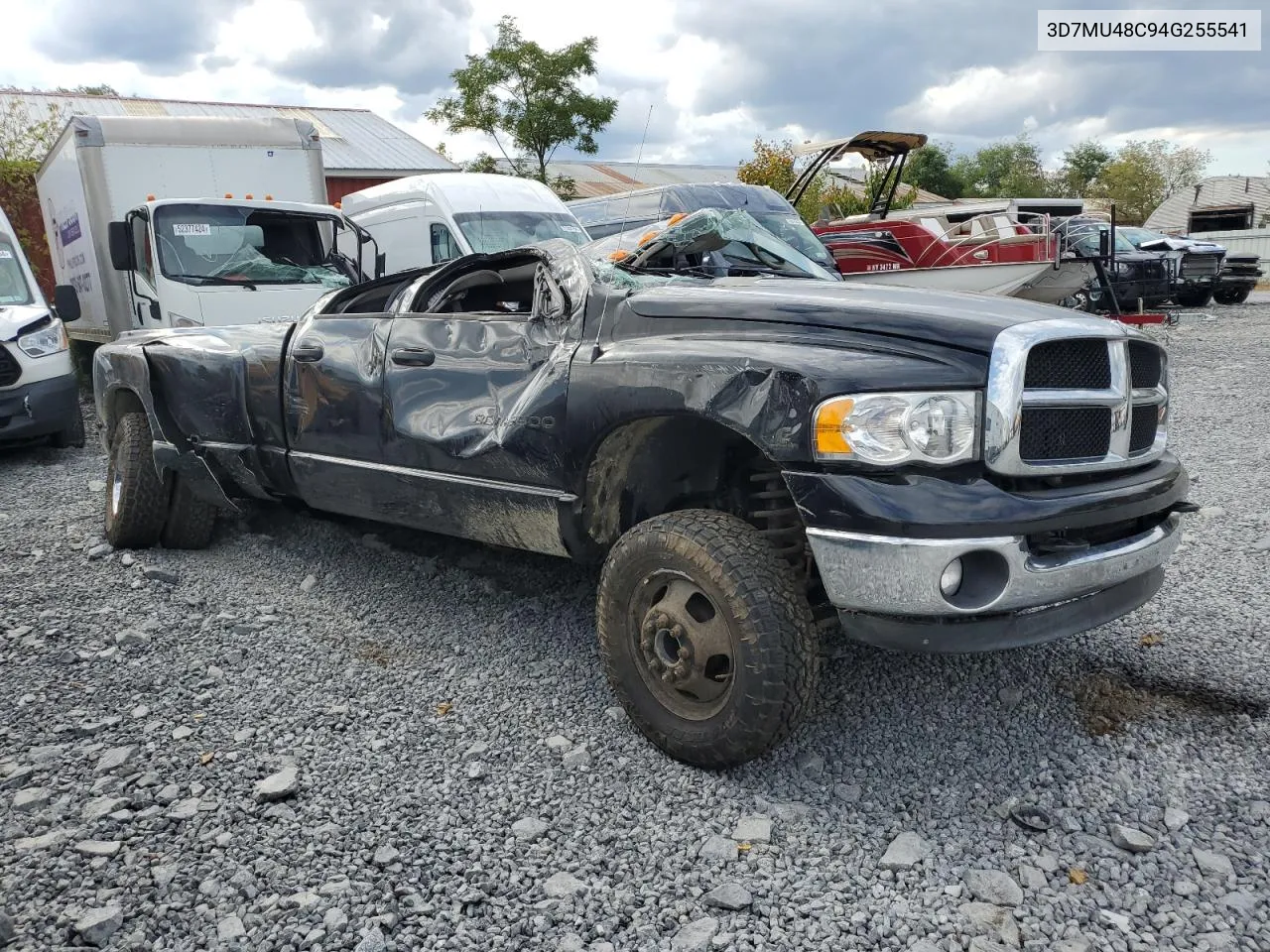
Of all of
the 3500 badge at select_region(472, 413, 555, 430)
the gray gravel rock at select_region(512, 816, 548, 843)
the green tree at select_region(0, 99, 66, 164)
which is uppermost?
the green tree at select_region(0, 99, 66, 164)

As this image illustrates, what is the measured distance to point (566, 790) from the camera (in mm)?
2775

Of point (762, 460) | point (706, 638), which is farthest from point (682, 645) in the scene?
point (762, 460)

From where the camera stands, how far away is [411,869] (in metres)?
2.42

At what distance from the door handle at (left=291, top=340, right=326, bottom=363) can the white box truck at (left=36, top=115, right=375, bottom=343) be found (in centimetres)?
439

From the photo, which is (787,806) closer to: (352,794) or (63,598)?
(352,794)

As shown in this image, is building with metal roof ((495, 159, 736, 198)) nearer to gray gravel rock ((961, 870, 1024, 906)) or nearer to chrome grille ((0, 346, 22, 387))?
chrome grille ((0, 346, 22, 387))

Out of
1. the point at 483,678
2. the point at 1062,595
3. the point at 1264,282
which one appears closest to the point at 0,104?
the point at 483,678

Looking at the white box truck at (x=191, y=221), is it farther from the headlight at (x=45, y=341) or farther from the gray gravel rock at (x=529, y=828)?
the gray gravel rock at (x=529, y=828)

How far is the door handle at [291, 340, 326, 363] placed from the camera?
404 centimetres

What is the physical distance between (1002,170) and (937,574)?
75.0 m

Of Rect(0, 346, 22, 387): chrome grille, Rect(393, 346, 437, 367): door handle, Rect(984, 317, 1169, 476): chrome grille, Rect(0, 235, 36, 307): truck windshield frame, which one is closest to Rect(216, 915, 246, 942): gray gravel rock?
Rect(393, 346, 437, 367): door handle

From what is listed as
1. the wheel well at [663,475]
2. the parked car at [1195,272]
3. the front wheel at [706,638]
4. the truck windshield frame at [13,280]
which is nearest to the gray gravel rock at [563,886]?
the front wheel at [706,638]

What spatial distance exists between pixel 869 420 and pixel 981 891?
3.81 ft

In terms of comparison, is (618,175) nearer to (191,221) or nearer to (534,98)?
(534,98)
